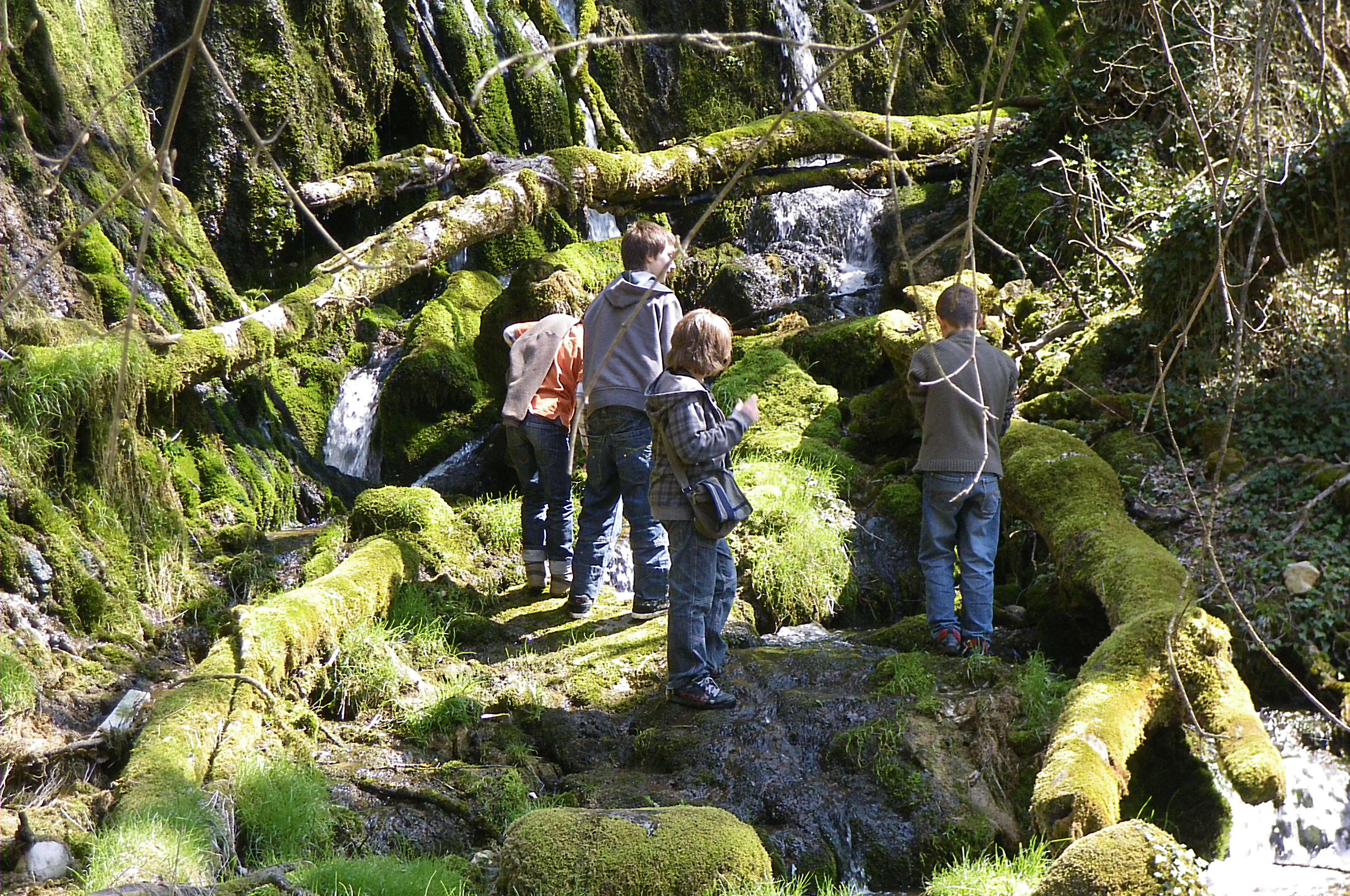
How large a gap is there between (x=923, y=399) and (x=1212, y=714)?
2.14 m

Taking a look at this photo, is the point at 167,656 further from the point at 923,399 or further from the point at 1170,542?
the point at 1170,542

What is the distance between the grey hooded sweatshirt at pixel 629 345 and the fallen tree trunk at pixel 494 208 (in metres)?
1.49

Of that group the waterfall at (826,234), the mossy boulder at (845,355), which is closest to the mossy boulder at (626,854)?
the mossy boulder at (845,355)

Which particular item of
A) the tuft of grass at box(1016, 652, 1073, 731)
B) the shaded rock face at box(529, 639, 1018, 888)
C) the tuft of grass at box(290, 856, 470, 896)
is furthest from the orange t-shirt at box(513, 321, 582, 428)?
the tuft of grass at box(290, 856, 470, 896)

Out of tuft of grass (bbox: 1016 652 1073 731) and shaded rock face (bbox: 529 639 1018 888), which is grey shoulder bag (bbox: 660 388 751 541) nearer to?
shaded rock face (bbox: 529 639 1018 888)

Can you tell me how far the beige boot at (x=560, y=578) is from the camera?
7027mm

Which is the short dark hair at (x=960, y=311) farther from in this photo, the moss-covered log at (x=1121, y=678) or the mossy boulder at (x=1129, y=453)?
the mossy boulder at (x=1129, y=453)

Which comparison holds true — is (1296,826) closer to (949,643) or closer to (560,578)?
(949,643)

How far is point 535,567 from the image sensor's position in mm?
7137

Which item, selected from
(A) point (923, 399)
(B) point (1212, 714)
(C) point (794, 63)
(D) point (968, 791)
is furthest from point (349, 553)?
(C) point (794, 63)

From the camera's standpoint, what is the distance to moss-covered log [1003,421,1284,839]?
4.16 metres

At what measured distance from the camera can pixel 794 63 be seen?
625 inches

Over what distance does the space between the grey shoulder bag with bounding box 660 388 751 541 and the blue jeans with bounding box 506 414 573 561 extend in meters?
1.57

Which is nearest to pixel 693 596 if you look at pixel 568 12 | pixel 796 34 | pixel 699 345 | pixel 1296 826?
pixel 699 345
